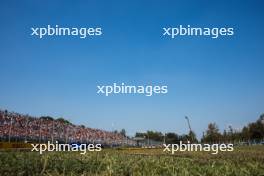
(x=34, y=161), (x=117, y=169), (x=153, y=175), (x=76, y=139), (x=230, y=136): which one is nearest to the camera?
(x=153, y=175)

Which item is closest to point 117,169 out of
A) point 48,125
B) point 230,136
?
point 48,125

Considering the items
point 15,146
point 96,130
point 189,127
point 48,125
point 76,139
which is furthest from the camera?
point 189,127

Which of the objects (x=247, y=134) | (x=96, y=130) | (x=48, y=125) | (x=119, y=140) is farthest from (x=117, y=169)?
(x=247, y=134)

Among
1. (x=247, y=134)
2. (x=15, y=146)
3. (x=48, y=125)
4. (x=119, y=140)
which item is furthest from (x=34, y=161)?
(x=247, y=134)

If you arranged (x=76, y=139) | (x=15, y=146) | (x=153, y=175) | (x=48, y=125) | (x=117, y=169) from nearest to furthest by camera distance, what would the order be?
1. (x=153, y=175)
2. (x=117, y=169)
3. (x=15, y=146)
4. (x=48, y=125)
5. (x=76, y=139)

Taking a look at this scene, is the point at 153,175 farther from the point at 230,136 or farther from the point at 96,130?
the point at 230,136

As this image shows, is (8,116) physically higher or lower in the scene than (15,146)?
higher

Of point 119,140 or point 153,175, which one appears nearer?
point 153,175

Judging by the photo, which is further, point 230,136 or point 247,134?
point 230,136

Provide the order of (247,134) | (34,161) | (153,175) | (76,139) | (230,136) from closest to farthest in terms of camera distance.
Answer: (153,175) < (34,161) < (76,139) < (247,134) < (230,136)

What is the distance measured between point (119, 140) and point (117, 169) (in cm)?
8386

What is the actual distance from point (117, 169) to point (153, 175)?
97cm

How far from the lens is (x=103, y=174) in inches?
207

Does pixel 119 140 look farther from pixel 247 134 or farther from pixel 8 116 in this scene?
pixel 247 134
